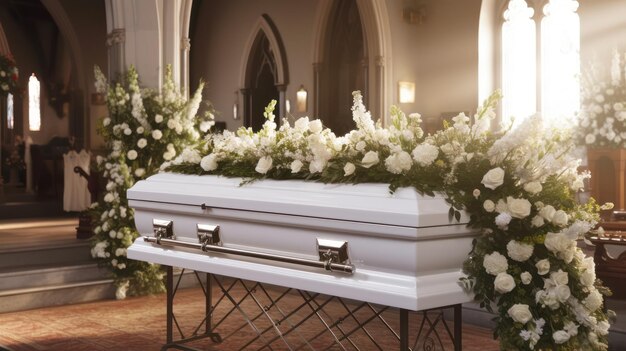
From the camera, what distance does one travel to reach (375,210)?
3594 millimetres

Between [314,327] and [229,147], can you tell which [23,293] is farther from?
[229,147]

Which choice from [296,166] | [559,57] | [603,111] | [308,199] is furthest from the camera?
[559,57]

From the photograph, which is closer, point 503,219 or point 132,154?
point 503,219

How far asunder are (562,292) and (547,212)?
35 centimetres

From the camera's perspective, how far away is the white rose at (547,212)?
3.60 m

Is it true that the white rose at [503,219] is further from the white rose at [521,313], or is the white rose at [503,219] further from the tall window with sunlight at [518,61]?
the tall window with sunlight at [518,61]

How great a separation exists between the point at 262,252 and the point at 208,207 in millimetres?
514

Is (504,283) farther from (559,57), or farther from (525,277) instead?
(559,57)

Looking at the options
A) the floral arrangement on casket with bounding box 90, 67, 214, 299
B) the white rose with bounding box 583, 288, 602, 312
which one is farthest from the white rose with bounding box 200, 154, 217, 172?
the floral arrangement on casket with bounding box 90, 67, 214, 299

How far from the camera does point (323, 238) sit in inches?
154

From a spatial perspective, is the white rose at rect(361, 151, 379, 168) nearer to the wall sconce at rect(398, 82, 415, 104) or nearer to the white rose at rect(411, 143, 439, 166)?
the white rose at rect(411, 143, 439, 166)

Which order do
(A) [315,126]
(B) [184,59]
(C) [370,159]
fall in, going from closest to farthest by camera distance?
1. (C) [370,159]
2. (A) [315,126]
3. (B) [184,59]

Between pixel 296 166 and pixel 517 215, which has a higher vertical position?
pixel 296 166

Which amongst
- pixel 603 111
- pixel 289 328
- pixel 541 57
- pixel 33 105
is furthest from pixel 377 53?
pixel 33 105
